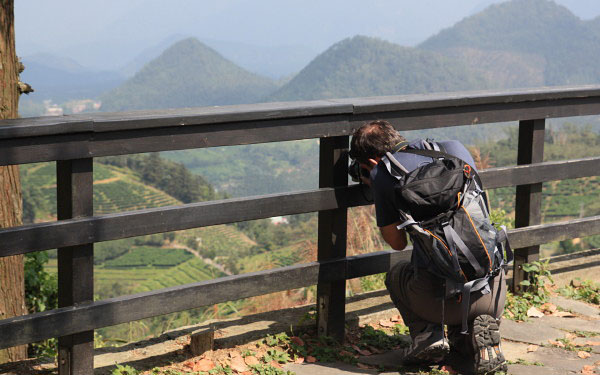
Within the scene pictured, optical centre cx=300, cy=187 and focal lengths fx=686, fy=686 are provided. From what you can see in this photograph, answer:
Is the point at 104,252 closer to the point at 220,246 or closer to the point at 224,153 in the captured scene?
the point at 220,246

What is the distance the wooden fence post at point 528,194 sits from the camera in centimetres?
428

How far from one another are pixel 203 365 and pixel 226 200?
0.86 metres

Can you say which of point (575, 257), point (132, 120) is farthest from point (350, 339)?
point (575, 257)

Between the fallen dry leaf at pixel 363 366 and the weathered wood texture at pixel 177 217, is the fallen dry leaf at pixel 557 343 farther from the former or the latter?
the fallen dry leaf at pixel 363 366

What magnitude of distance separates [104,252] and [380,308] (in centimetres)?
7214

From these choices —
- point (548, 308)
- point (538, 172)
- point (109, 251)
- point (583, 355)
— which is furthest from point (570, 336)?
point (109, 251)

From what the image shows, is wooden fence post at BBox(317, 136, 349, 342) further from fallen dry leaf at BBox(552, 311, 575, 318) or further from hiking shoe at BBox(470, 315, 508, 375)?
fallen dry leaf at BBox(552, 311, 575, 318)

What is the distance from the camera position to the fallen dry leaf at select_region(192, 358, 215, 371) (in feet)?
11.2

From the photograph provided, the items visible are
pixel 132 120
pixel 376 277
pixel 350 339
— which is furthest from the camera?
pixel 376 277

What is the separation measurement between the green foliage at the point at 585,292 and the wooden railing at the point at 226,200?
23.3 inches

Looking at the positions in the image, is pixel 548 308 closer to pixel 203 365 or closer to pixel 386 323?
pixel 386 323

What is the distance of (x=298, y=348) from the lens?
12.1 ft

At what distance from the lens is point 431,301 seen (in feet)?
11.0

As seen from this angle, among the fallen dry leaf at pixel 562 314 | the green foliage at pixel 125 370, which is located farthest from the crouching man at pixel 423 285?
the green foliage at pixel 125 370
